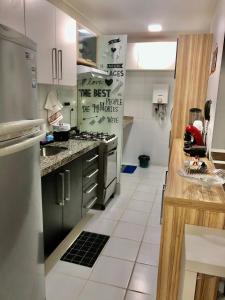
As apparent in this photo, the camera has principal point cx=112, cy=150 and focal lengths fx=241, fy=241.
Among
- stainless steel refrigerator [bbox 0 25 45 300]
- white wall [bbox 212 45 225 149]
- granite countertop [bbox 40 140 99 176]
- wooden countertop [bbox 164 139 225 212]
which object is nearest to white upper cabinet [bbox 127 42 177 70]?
granite countertop [bbox 40 140 99 176]

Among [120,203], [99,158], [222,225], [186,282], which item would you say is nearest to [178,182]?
[222,225]

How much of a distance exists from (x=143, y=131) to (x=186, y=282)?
4.19 m

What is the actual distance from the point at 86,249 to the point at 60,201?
60 cm

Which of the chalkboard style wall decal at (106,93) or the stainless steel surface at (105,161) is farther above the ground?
the chalkboard style wall decal at (106,93)

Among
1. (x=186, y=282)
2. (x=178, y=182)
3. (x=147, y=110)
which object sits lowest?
(x=186, y=282)

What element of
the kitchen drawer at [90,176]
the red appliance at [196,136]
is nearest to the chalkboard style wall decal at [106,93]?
the kitchen drawer at [90,176]

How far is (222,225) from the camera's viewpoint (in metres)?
1.36

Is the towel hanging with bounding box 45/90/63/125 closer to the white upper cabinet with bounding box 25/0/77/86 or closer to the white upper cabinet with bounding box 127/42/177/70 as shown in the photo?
the white upper cabinet with bounding box 25/0/77/86

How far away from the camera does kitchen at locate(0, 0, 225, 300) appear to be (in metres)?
1.16

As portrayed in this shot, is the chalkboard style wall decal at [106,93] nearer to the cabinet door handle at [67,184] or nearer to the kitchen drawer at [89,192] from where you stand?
the kitchen drawer at [89,192]

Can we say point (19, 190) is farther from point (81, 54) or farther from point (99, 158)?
point (81, 54)

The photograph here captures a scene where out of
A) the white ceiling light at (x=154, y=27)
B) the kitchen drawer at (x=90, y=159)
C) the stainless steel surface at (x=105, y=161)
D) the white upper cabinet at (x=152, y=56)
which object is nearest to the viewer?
the kitchen drawer at (x=90, y=159)

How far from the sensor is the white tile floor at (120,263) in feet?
5.94

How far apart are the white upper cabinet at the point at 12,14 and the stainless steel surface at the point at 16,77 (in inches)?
21.1
